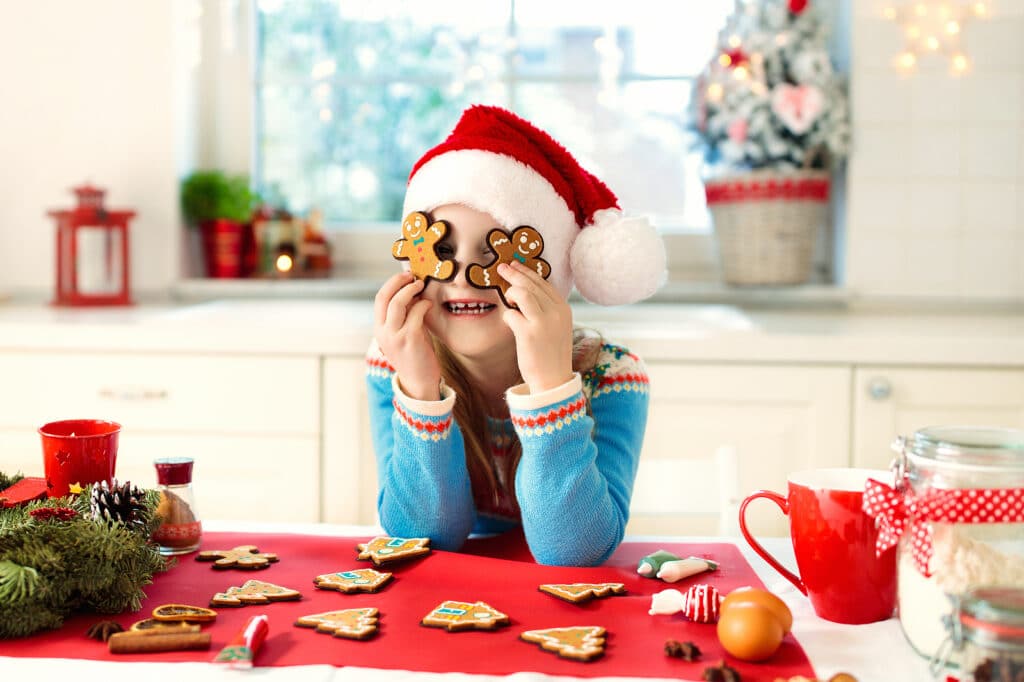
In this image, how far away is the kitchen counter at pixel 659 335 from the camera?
189 cm

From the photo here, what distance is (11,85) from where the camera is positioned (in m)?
2.48

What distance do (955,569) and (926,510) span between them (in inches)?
1.7

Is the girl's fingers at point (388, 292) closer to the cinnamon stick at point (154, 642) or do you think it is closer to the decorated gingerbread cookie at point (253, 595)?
the decorated gingerbread cookie at point (253, 595)

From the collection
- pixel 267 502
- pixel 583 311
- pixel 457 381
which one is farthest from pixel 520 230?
pixel 583 311

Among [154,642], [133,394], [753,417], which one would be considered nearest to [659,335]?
[753,417]

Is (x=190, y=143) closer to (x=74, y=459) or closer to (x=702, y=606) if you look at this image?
(x=74, y=459)

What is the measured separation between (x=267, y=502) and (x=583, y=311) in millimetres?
798

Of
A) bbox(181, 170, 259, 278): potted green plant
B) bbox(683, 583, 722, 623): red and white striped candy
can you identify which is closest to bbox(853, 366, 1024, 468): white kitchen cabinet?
bbox(683, 583, 722, 623): red and white striped candy

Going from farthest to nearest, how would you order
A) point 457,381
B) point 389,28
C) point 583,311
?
point 389,28 → point 583,311 → point 457,381

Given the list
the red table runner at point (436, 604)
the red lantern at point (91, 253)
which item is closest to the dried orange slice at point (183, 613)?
the red table runner at point (436, 604)

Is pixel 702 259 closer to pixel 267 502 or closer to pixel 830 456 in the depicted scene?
pixel 830 456

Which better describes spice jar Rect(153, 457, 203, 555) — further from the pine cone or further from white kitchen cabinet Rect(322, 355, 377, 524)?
white kitchen cabinet Rect(322, 355, 377, 524)

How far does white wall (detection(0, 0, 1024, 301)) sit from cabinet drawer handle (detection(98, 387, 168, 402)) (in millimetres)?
603

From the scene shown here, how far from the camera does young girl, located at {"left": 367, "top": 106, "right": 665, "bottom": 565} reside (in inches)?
41.5
